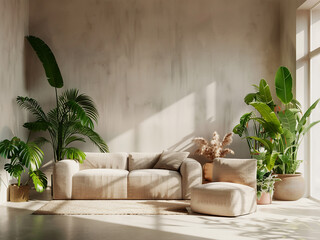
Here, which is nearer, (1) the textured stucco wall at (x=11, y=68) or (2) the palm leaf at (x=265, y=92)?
(1) the textured stucco wall at (x=11, y=68)

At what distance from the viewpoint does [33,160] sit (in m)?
5.43

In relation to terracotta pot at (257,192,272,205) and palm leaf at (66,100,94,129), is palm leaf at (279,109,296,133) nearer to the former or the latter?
terracotta pot at (257,192,272,205)

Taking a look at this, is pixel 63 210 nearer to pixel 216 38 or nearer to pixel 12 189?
pixel 12 189

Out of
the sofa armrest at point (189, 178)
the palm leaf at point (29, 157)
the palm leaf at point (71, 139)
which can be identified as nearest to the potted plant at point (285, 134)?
the sofa armrest at point (189, 178)

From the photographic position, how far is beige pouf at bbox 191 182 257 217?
183 inches

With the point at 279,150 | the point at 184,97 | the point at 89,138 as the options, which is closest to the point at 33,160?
the point at 89,138

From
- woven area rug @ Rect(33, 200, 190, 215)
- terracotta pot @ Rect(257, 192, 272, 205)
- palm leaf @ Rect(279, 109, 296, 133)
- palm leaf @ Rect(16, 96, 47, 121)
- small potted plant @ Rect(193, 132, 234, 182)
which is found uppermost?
palm leaf @ Rect(16, 96, 47, 121)

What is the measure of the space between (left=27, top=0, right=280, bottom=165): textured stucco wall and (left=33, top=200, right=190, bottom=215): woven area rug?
1.57 m

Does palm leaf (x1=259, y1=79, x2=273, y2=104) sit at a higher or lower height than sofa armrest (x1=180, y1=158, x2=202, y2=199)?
higher

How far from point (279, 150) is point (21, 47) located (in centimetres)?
450

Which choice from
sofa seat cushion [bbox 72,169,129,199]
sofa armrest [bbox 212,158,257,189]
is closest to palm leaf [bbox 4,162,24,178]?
sofa seat cushion [bbox 72,169,129,199]

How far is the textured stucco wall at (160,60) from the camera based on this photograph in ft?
23.1

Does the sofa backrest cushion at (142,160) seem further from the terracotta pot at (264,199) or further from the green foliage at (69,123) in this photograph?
the terracotta pot at (264,199)

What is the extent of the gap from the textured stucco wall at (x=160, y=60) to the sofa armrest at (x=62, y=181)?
134 centimetres
